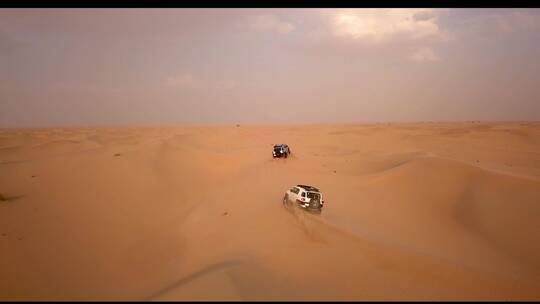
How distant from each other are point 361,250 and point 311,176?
14.1 meters

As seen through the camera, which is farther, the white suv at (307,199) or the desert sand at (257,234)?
the white suv at (307,199)

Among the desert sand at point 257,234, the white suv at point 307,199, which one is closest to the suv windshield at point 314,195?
the white suv at point 307,199

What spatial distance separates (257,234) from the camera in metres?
12.1

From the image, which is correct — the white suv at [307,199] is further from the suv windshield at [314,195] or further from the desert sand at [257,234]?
the desert sand at [257,234]

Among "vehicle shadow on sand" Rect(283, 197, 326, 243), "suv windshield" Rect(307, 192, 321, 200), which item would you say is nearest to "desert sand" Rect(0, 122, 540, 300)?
"vehicle shadow on sand" Rect(283, 197, 326, 243)

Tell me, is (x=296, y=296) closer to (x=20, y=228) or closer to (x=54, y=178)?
(x=20, y=228)

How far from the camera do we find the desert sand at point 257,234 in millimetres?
8672

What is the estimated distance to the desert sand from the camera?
867cm

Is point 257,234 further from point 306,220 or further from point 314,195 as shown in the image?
point 314,195

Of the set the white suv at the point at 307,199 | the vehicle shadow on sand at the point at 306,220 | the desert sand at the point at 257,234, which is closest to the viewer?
the desert sand at the point at 257,234

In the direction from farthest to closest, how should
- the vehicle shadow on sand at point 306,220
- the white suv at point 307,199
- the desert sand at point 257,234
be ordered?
the white suv at point 307,199
the vehicle shadow on sand at point 306,220
the desert sand at point 257,234

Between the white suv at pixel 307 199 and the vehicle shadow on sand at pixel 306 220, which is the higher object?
the white suv at pixel 307 199

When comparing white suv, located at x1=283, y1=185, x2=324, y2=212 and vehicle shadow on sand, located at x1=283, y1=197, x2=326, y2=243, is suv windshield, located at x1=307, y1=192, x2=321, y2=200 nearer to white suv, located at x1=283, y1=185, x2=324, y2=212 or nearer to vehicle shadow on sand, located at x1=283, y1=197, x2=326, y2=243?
white suv, located at x1=283, y1=185, x2=324, y2=212
